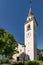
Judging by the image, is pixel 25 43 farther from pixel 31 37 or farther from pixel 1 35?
pixel 1 35

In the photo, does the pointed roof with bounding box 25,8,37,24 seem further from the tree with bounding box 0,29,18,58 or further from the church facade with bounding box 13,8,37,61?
the tree with bounding box 0,29,18,58

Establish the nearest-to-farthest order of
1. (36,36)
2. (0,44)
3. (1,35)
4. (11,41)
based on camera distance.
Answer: (0,44), (1,35), (11,41), (36,36)

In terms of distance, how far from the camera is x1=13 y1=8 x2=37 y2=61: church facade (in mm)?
47591

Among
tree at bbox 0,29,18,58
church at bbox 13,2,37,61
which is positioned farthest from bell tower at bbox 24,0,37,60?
tree at bbox 0,29,18,58

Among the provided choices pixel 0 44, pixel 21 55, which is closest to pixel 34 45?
pixel 21 55

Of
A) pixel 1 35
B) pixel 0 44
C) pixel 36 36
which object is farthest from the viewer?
pixel 36 36

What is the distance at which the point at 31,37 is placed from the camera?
48750 millimetres

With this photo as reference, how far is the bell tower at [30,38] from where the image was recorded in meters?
47.4

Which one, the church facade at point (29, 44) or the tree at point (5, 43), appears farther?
the church facade at point (29, 44)

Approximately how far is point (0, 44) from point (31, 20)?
21.1 metres

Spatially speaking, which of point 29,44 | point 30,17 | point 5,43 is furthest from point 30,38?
point 5,43

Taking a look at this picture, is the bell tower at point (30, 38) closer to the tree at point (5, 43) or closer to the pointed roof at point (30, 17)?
the pointed roof at point (30, 17)

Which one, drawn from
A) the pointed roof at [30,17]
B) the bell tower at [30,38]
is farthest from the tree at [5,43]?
the pointed roof at [30,17]

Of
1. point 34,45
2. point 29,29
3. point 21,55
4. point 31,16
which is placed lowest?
point 21,55
